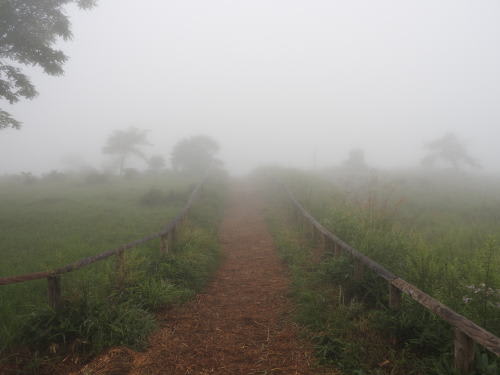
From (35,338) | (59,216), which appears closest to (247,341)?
(35,338)

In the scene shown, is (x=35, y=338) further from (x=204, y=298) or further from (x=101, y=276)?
(x=204, y=298)

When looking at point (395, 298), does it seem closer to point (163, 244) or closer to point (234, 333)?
point (234, 333)

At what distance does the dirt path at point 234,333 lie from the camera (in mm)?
3754

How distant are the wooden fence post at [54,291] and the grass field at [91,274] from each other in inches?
4.0

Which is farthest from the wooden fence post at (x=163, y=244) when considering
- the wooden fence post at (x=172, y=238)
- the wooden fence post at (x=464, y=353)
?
the wooden fence post at (x=464, y=353)

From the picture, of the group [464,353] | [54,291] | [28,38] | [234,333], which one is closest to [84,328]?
[54,291]

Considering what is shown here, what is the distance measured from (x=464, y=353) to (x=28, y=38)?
45.8ft

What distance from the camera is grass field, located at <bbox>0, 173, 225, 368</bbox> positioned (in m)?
3.97

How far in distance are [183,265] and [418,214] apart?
960 cm

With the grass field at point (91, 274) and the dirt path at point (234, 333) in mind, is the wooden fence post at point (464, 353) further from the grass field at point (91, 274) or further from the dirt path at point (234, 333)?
the grass field at point (91, 274)

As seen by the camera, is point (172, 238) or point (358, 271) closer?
point (358, 271)

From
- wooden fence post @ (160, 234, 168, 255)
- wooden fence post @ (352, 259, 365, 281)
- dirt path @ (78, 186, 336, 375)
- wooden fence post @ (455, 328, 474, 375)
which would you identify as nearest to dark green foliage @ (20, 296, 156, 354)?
dirt path @ (78, 186, 336, 375)

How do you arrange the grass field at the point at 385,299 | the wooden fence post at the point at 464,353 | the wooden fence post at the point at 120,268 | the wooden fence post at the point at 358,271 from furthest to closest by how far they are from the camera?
the wooden fence post at the point at 120,268, the wooden fence post at the point at 358,271, the grass field at the point at 385,299, the wooden fence post at the point at 464,353

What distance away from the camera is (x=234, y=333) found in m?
4.57
